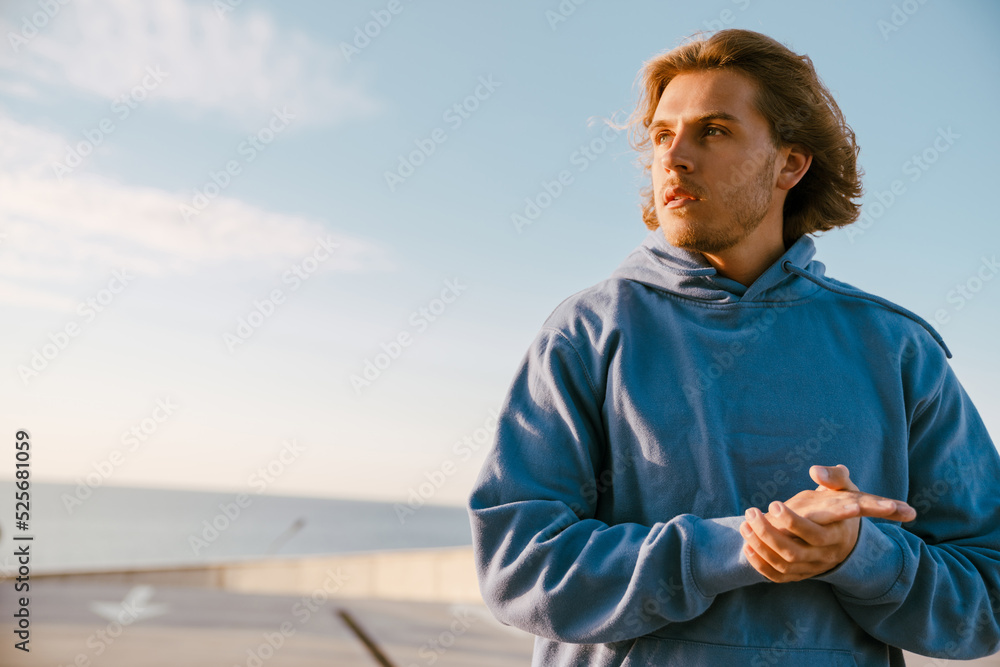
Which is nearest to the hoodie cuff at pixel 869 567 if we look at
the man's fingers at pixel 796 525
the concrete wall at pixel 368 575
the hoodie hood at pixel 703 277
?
the man's fingers at pixel 796 525

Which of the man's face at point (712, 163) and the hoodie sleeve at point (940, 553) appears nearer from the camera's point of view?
the hoodie sleeve at point (940, 553)

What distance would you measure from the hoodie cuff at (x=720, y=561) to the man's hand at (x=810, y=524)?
1.2 inches

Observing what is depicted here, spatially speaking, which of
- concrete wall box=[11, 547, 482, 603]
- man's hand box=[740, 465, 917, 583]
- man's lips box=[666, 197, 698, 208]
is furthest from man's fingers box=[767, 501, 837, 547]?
concrete wall box=[11, 547, 482, 603]

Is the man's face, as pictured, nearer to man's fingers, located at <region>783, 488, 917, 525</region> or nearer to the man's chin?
the man's chin

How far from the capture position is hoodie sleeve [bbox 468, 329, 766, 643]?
1169mm

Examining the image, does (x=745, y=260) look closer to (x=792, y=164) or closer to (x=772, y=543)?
(x=792, y=164)

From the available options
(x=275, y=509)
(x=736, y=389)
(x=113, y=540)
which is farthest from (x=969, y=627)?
(x=275, y=509)

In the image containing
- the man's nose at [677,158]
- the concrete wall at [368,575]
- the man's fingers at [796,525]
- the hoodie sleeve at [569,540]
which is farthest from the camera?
the concrete wall at [368,575]

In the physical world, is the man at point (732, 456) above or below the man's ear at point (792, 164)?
below

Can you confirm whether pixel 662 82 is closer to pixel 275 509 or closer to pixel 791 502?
pixel 791 502

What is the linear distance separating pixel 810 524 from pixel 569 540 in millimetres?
379

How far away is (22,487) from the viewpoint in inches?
118

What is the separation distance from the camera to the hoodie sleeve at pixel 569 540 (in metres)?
1.17

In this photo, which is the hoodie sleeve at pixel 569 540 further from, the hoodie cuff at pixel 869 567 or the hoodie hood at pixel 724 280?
the hoodie hood at pixel 724 280
